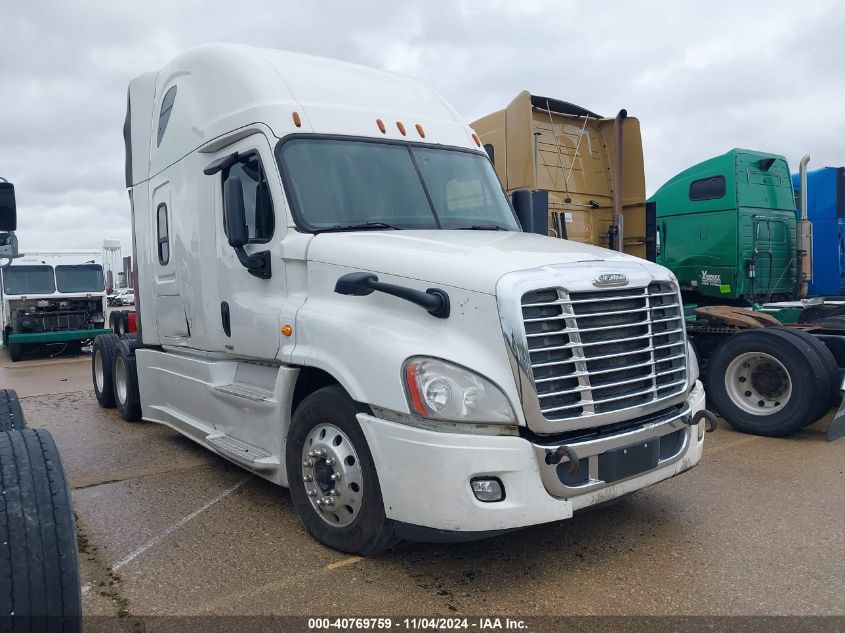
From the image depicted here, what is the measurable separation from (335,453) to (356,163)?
1.95 m

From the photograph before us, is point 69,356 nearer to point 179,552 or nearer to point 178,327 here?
point 178,327

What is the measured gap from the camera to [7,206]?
3.85 meters

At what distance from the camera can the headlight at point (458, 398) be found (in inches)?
132

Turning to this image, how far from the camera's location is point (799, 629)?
3.11m

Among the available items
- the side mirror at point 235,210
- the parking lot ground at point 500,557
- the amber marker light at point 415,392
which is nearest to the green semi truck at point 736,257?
the parking lot ground at point 500,557

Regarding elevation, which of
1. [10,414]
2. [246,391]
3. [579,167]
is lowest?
[246,391]

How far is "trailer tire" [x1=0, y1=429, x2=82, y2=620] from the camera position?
241cm

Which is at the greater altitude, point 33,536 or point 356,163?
point 356,163

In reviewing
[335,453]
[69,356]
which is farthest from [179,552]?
[69,356]

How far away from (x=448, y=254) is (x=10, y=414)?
98.6 inches

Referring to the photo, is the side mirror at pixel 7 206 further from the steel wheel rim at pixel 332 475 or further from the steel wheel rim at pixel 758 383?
the steel wheel rim at pixel 758 383

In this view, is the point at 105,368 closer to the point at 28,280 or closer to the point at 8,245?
the point at 8,245

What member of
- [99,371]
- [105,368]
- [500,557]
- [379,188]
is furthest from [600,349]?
[99,371]

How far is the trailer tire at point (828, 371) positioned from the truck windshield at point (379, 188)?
11.1ft
